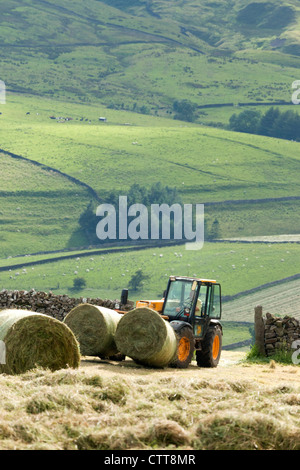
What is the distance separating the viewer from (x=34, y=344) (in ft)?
48.4

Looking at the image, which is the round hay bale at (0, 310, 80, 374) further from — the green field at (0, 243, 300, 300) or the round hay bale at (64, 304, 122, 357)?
the green field at (0, 243, 300, 300)

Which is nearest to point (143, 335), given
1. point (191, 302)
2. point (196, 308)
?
point (191, 302)

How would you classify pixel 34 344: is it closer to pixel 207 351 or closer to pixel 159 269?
pixel 207 351

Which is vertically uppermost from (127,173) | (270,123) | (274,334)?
(270,123)

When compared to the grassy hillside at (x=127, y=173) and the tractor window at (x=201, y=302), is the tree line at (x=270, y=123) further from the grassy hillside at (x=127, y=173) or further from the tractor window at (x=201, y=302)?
the tractor window at (x=201, y=302)

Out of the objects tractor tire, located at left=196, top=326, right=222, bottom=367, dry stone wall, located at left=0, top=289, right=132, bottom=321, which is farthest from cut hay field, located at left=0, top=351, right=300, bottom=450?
dry stone wall, located at left=0, top=289, right=132, bottom=321

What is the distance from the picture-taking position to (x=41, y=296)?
2834cm

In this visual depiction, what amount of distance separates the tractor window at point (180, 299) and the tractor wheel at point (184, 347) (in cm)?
111

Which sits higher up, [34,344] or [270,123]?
[270,123]

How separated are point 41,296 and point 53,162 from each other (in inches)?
4544

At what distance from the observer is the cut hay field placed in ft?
31.3

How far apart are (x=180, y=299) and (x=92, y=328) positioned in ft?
10.9

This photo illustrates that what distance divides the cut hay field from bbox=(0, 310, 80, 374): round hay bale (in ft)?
2.66

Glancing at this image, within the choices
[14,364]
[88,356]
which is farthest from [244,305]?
[14,364]
